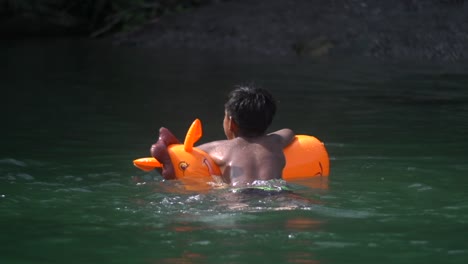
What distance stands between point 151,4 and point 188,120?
31.7 feet

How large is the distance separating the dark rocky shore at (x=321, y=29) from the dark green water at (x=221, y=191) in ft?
3.87

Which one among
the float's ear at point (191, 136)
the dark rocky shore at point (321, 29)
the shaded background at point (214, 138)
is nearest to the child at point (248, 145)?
the float's ear at point (191, 136)

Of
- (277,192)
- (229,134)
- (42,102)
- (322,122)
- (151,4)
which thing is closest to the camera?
(277,192)

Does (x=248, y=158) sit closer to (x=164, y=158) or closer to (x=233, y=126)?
(x=233, y=126)

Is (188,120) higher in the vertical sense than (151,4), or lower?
lower

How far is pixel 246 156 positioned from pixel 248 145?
0.10 meters

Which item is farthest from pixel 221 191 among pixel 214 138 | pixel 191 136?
pixel 214 138

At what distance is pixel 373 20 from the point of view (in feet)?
55.5

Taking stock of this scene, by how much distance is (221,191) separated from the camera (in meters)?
6.62

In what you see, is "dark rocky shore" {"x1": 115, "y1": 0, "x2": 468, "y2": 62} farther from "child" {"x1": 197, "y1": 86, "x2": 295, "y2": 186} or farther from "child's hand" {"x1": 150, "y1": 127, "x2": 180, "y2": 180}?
"child's hand" {"x1": 150, "y1": 127, "x2": 180, "y2": 180}

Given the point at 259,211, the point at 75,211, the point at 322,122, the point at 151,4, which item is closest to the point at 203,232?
the point at 259,211

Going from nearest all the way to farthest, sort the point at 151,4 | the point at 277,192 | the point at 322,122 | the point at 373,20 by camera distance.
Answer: the point at 277,192 < the point at 322,122 < the point at 373,20 < the point at 151,4

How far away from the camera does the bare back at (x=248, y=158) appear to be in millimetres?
6730

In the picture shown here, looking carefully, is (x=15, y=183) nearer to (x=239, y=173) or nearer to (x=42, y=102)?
(x=239, y=173)
